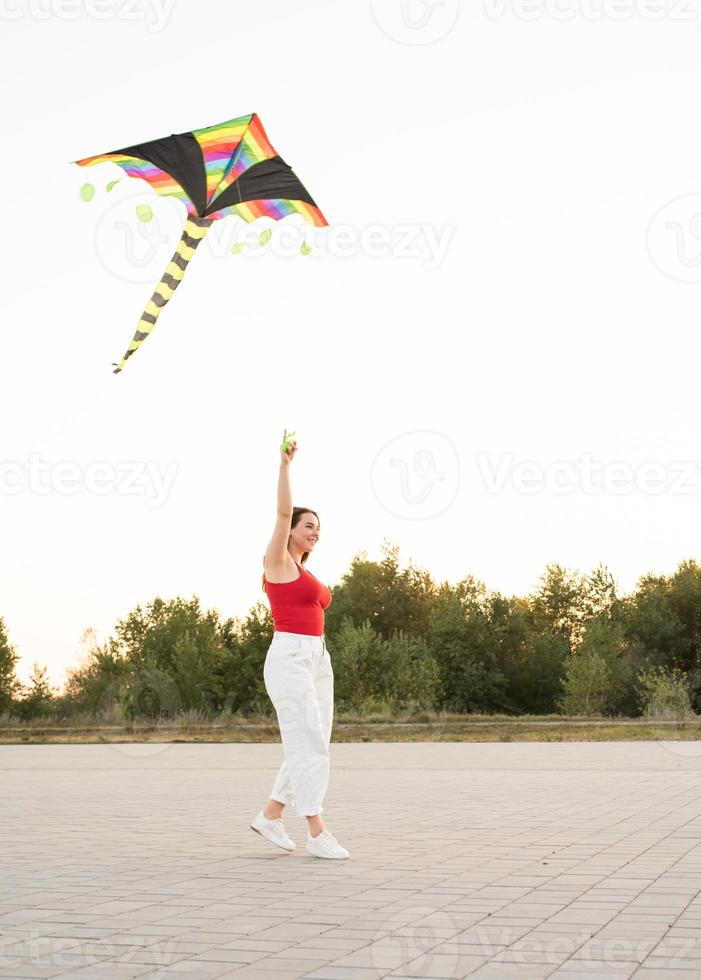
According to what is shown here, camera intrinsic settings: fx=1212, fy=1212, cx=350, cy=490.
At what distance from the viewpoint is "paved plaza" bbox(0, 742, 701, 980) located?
485cm

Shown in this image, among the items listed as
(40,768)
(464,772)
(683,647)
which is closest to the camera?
(464,772)

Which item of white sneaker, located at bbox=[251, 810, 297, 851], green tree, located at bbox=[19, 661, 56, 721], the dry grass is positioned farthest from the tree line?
white sneaker, located at bbox=[251, 810, 297, 851]

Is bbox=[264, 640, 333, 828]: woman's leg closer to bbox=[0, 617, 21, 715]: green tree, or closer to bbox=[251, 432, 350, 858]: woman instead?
bbox=[251, 432, 350, 858]: woman

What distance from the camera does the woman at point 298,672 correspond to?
7645 mm

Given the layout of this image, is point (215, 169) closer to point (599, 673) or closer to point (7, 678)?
point (599, 673)

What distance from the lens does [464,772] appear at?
15.7 metres

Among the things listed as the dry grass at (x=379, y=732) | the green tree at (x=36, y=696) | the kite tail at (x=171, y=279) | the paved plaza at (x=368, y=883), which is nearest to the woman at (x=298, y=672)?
the paved plaza at (x=368, y=883)

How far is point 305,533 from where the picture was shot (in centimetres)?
801

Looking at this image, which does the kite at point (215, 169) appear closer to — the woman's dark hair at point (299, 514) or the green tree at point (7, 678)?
the woman's dark hair at point (299, 514)

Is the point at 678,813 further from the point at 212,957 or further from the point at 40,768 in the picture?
the point at 40,768

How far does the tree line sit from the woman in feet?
133

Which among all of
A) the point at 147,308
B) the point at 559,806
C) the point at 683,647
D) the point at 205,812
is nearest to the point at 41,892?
the point at 147,308

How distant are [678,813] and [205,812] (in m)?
4.17

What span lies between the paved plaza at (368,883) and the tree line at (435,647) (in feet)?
119
